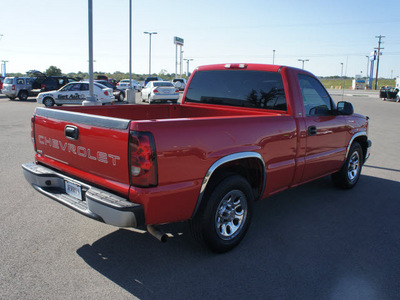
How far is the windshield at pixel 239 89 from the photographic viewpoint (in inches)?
174

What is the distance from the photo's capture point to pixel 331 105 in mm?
5082

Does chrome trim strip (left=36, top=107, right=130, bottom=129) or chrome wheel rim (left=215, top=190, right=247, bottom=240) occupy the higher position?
chrome trim strip (left=36, top=107, right=130, bottom=129)

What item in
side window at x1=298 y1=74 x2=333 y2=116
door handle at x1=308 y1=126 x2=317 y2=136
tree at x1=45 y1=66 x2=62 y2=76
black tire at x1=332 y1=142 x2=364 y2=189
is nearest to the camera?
door handle at x1=308 y1=126 x2=317 y2=136

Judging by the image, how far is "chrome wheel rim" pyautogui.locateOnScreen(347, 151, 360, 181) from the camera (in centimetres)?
584

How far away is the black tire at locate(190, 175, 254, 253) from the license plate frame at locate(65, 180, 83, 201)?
109 cm

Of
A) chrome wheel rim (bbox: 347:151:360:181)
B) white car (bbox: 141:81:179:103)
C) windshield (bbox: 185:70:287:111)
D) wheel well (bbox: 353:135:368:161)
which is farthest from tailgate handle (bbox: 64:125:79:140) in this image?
white car (bbox: 141:81:179:103)

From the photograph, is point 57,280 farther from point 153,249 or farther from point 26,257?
point 153,249

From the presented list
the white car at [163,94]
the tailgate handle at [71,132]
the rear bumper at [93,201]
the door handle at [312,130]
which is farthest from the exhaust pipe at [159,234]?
the white car at [163,94]

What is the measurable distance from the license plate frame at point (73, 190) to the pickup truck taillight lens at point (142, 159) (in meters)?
0.75

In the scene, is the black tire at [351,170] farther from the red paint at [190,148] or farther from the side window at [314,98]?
the side window at [314,98]

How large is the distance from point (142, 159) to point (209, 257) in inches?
54.2

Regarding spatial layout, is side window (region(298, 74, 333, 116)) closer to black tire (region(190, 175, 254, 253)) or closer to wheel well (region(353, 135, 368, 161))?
wheel well (region(353, 135, 368, 161))

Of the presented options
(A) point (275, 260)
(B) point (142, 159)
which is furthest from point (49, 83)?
(A) point (275, 260)

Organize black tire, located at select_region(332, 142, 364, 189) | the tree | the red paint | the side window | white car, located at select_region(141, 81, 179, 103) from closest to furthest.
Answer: the red paint, the side window, black tire, located at select_region(332, 142, 364, 189), white car, located at select_region(141, 81, 179, 103), the tree
